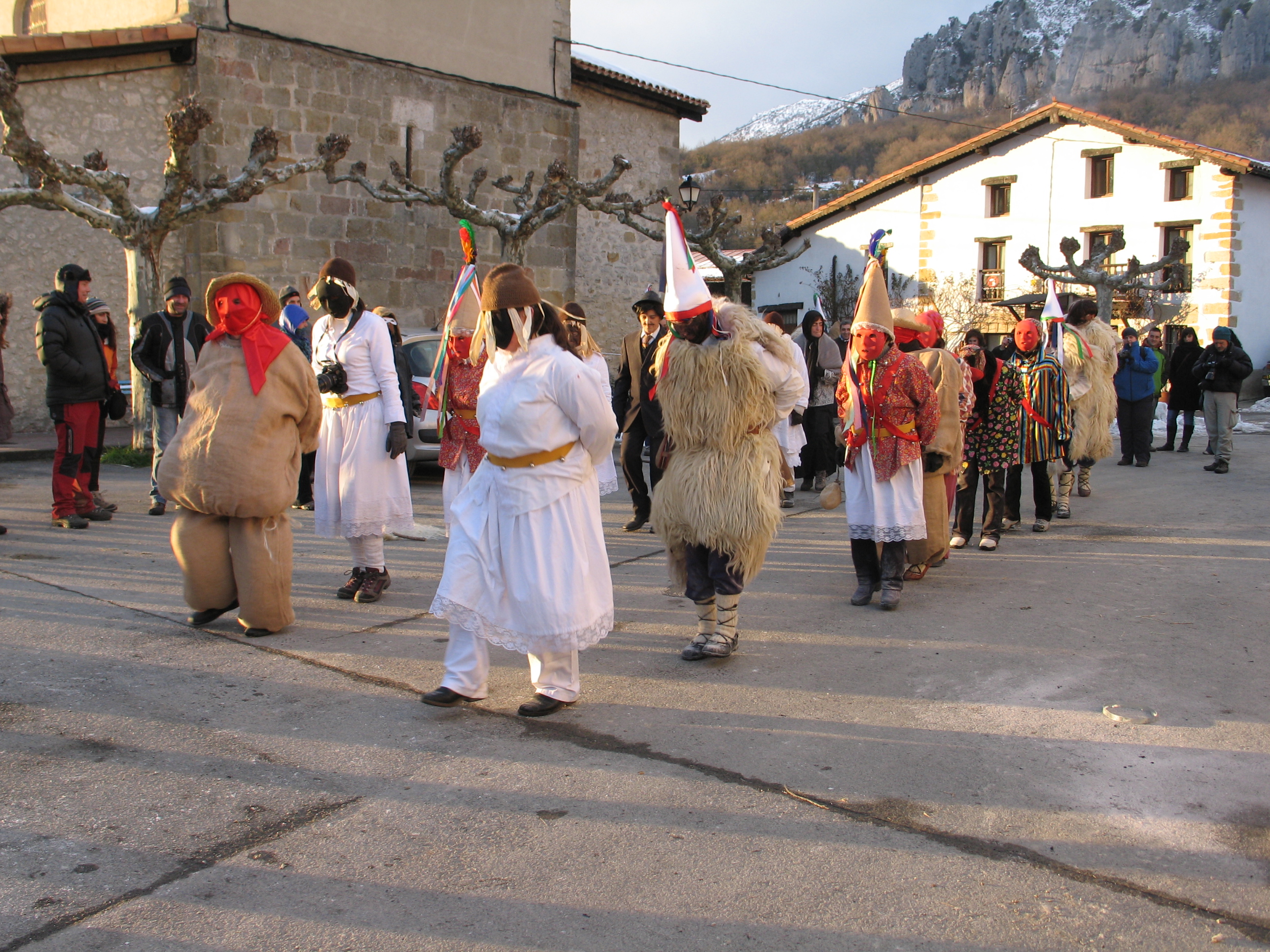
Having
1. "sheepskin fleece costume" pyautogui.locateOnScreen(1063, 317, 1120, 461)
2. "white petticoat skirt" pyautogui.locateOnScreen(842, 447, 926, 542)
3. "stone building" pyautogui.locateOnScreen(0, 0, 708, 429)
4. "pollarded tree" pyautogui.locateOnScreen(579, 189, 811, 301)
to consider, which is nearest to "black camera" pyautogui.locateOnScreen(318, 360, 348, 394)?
"white petticoat skirt" pyautogui.locateOnScreen(842, 447, 926, 542)

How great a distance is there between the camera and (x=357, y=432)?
6.15 metres

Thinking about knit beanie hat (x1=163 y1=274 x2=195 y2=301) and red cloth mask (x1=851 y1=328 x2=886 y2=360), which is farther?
knit beanie hat (x1=163 y1=274 x2=195 y2=301)

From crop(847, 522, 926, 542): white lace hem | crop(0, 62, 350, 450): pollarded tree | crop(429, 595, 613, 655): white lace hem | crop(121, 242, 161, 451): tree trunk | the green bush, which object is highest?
crop(0, 62, 350, 450): pollarded tree

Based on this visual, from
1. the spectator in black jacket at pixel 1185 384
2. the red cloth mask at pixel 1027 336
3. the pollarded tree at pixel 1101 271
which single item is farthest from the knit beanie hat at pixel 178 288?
the pollarded tree at pixel 1101 271

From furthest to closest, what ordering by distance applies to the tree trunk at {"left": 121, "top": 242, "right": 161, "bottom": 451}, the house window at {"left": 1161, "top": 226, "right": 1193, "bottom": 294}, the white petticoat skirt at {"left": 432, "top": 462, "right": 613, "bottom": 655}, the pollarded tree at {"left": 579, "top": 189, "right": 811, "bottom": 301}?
the house window at {"left": 1161, "top": 226, "right": 1193, "bottom": 294}, the pollarded tree at {"left": 579, "top": 189, "right": 811, "bottom": 301}, the tree trunk at {"left": 121, "top": 242, "right": 161, "bottom": 451}, the white petticoat skirt at {"left": 432, "top": 462, "right": 613, "bottom": 655}

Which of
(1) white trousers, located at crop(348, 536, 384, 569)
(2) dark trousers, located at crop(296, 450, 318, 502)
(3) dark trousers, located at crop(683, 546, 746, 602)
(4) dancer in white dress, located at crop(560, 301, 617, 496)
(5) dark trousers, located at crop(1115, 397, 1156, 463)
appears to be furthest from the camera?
(5) dark trousers, located at crop(1115, 397, 1156, 463)

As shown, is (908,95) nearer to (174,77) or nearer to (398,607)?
(174,77)

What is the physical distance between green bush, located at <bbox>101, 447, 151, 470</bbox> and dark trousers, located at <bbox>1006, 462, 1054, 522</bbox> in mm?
9137

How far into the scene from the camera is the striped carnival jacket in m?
8.53

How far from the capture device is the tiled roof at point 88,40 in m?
13.8

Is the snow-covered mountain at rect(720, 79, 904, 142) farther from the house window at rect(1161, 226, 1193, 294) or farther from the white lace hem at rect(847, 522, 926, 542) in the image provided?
the white lace hem at rect(847, 522, 926, 542)

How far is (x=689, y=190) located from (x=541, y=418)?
49.9 ft

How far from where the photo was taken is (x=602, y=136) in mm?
20734

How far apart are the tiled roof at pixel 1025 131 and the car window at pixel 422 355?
27.8m
